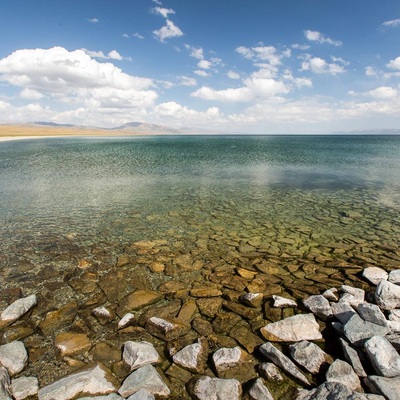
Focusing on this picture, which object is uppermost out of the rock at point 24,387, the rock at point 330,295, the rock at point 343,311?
the rock at point 343,311

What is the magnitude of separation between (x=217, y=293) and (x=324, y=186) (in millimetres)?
23573

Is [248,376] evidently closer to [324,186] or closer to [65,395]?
[65,395]

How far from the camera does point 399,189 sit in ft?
86.7

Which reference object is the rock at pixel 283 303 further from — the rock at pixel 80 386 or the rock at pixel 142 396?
the rock at pixel 80 386

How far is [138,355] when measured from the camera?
231 inches

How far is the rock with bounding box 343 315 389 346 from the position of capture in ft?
19.6

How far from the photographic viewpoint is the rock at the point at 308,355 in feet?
18.3

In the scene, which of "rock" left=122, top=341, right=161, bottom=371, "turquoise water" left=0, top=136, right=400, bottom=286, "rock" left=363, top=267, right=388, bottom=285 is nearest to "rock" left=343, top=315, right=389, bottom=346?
"rock" left=363, top=267, right=388, bottom=285

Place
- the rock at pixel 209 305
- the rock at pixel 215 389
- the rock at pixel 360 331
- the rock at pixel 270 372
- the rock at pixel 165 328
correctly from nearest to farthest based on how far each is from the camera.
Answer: the rock at pixel 215 389 → the rock at pixel 270 372 → the rock at pixel 360 331 → the rock at pixel 165 328 → the rock at pixel 209 305

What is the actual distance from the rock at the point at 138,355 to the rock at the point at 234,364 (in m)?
1.32

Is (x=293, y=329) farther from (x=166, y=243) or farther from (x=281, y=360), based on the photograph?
(x=166, y=243)

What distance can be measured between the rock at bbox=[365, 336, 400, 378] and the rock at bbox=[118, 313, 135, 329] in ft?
18.0

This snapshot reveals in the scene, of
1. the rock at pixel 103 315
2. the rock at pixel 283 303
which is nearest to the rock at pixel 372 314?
the rock at pixel 283 303

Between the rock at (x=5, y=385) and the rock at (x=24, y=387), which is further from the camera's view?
the rock at (x=24, y=387)
